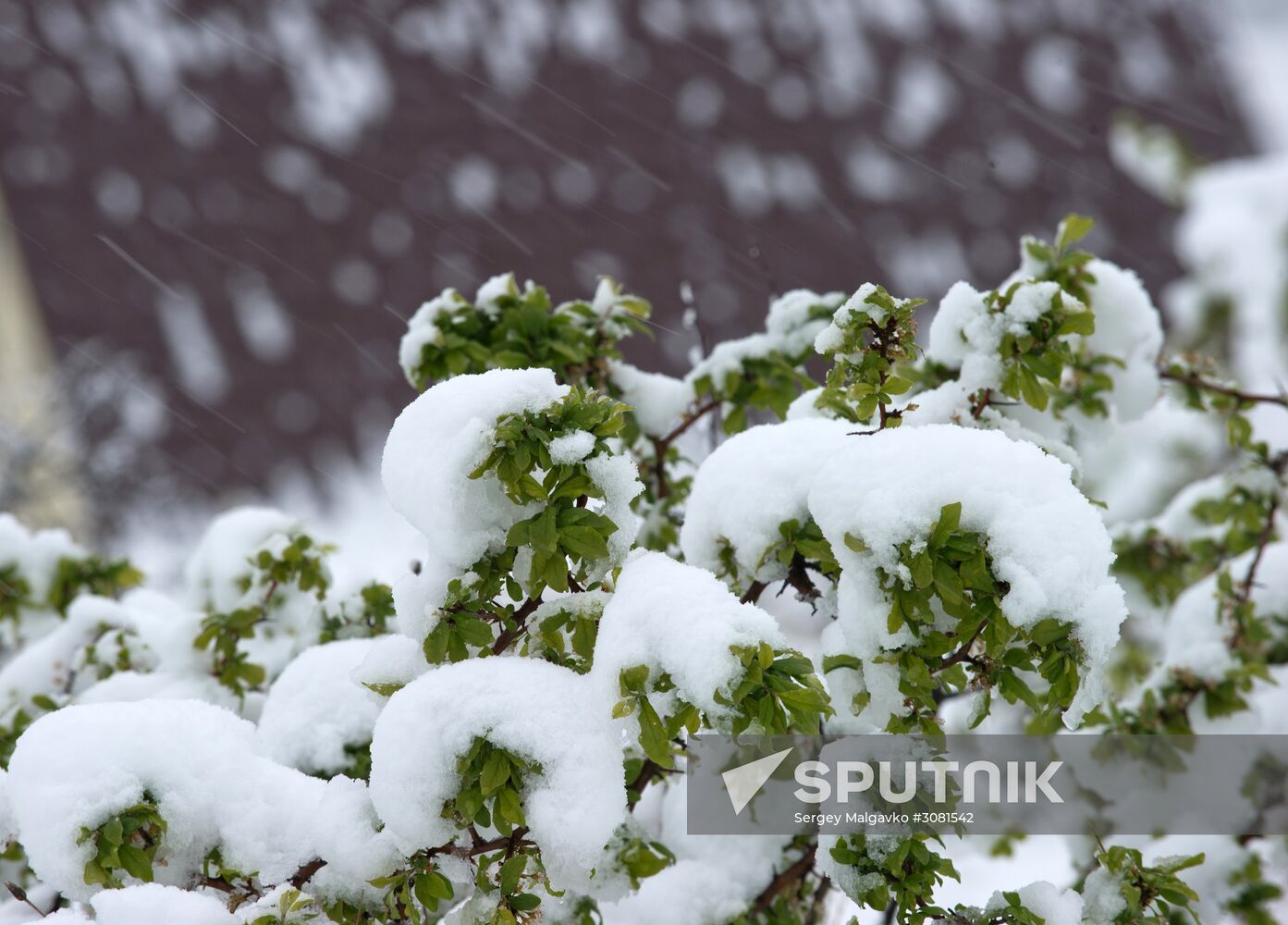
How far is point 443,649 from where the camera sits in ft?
3.76

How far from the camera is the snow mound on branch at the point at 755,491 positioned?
4.42 ft

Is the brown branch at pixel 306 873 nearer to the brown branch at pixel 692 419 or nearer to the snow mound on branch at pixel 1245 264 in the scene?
the brown branch at pixel 692 419

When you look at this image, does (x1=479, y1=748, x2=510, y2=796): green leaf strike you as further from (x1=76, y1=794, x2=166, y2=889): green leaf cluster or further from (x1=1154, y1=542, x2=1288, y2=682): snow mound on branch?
(x1=1154, y1=542, x2=1288, y2=682): snow mound on branch

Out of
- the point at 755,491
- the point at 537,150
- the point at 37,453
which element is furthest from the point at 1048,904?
the point at 37,453

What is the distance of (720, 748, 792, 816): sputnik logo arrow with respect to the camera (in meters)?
1.49

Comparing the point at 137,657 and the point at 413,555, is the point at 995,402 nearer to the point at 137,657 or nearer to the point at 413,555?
the point at 413,555

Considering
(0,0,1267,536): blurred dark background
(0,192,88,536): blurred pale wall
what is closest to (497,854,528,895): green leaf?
(0,0,1267,536): blurred dark background

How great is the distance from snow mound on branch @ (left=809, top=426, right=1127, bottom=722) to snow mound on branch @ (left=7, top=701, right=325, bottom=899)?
0.77 meters

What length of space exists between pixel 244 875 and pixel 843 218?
294 inches

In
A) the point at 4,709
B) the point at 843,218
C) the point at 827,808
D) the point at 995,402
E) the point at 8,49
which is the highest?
the point at 8,49

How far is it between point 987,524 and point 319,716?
1.22 m

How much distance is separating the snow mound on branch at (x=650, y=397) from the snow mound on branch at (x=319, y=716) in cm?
73

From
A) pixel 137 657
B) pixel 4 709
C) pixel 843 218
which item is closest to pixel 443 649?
pixel 137 657

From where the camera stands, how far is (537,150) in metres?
7.88
